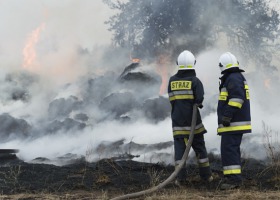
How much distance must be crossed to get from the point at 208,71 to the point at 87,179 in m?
12.8

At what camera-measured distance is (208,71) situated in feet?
60.7

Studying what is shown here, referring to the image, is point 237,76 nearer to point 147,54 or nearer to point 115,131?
point 115,131

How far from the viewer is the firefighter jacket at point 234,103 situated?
577 centimetres

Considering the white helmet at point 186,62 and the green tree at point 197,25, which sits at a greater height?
the green tree at point 197,25

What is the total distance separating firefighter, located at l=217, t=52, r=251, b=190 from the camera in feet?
18.9

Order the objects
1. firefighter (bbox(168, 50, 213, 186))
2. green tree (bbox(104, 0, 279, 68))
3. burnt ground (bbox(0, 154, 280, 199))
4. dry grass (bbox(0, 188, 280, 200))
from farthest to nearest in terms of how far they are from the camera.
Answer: green tree (bbox(104, 0, 279, 68)) < firefighter (bbox(168, 50, 213, 186)) < burnt ground (bbox(0, 154, 280, 199)) < dry grass (bbox(0, 188, 280, 200))

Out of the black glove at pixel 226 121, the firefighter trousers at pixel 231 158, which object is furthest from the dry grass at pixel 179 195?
the black glove at pixel 226 121

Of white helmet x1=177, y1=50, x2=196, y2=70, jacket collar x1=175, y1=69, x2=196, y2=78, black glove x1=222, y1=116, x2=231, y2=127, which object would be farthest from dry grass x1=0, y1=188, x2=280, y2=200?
white helmet x1=177, y1=50, x2=196, y2=70

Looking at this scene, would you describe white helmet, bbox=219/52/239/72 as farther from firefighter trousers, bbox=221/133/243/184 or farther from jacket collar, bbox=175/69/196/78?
firefighter trousers, bbox=221/133/243/184

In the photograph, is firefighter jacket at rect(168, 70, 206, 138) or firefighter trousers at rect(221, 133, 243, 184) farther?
firefighter jacket at rect(168, 70, 206, 138)

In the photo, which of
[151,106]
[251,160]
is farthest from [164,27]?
[251,160]

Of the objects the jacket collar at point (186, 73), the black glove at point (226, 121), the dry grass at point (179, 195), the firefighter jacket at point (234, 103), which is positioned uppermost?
the jacket collar at point (186, 73)

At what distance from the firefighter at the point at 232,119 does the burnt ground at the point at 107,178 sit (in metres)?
0.29

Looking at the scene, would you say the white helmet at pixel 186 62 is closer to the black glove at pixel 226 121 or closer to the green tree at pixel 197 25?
the black glove at pixel 226 121
